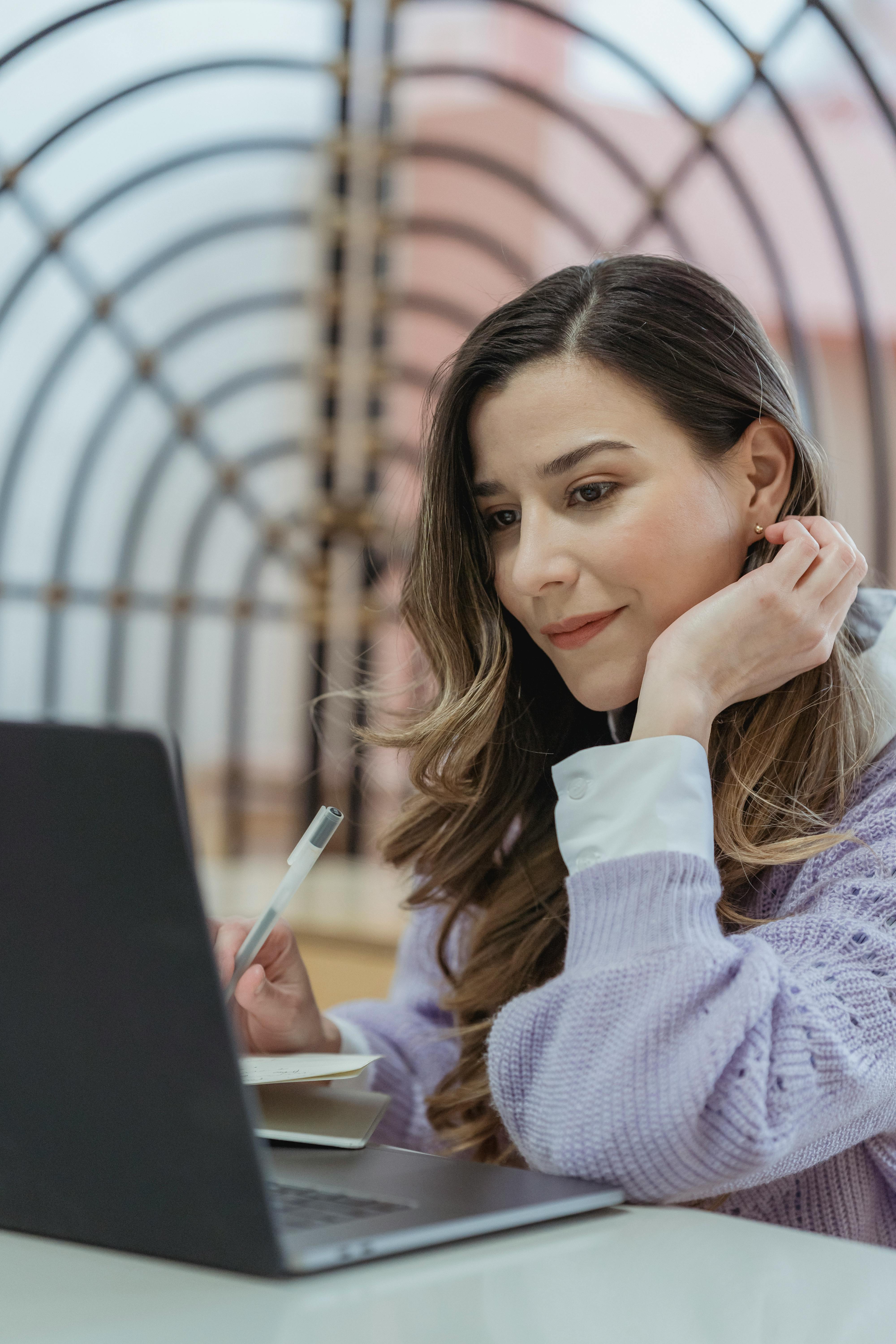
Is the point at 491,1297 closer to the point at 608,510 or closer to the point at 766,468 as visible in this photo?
the point at 608,510

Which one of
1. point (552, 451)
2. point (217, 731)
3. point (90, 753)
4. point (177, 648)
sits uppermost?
point (552, 451)

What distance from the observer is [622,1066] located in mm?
773

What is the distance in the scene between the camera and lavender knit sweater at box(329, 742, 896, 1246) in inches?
29.8

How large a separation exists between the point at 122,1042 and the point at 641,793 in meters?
0.41

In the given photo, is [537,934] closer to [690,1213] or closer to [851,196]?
[690,1213]

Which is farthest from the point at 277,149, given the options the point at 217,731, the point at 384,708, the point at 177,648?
the point at 384,708

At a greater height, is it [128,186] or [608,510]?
[128,186]

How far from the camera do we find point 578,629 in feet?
3.59

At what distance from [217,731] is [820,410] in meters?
2.26

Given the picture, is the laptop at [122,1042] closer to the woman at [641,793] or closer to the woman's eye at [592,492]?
the woman at [641,793]

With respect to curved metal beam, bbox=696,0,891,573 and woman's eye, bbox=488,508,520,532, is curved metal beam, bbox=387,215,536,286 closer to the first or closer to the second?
curved metal beam, bbox=696,0,891,573

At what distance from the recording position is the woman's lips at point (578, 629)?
1077 mm

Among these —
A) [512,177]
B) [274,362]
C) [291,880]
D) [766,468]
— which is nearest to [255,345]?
[274,362]

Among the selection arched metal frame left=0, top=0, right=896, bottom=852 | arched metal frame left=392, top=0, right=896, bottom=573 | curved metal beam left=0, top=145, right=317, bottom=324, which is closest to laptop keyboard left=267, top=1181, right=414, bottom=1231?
arched metal frame left=392, top=0, right=896, bottom=573
